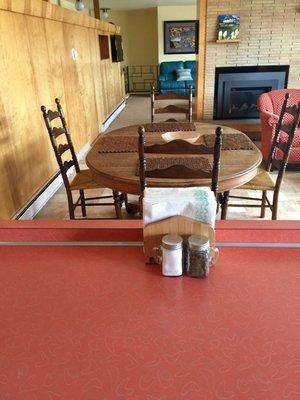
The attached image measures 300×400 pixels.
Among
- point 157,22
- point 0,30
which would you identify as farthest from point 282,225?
→ point 157,22

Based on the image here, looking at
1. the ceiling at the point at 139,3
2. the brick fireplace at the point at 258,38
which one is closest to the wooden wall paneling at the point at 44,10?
the brick fireplace at the point at 258,38

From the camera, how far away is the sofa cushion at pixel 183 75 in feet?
29.5

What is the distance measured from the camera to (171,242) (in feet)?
2.81

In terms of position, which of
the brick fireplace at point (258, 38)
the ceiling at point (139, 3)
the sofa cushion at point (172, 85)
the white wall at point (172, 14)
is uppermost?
the ceiling at point (139, 3)

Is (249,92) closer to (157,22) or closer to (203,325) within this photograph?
(203,325)

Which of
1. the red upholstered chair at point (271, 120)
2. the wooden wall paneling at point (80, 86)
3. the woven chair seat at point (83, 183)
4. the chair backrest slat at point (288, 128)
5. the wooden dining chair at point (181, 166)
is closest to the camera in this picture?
the wooden dining chair at point (181, 166)

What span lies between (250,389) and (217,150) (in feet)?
3.53

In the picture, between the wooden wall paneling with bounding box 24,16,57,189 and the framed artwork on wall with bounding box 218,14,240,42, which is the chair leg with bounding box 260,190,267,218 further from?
the framed artwork on wall with bounding box 218,14,240,42

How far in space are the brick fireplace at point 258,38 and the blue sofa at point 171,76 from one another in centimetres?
438

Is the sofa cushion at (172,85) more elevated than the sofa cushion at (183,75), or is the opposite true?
the sofa cushion at (183,75)

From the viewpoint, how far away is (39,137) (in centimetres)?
323

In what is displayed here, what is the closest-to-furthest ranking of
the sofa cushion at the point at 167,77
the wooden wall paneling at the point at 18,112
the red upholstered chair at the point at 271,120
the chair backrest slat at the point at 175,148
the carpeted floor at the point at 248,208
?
the chair backrest slat at the point at 175,148 → the wooden wall paneling at the point at 18,112 → the carpeted floor at the point at 248,208 → the red upholstered chair at the point at 271,120 → the sofa cushion at the point at 167,77

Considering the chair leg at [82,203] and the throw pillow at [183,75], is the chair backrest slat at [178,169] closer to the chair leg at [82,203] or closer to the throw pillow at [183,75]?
the chair leg at [82,203]

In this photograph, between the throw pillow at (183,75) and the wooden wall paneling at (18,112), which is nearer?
the wooden wall paneling at (18,112)
